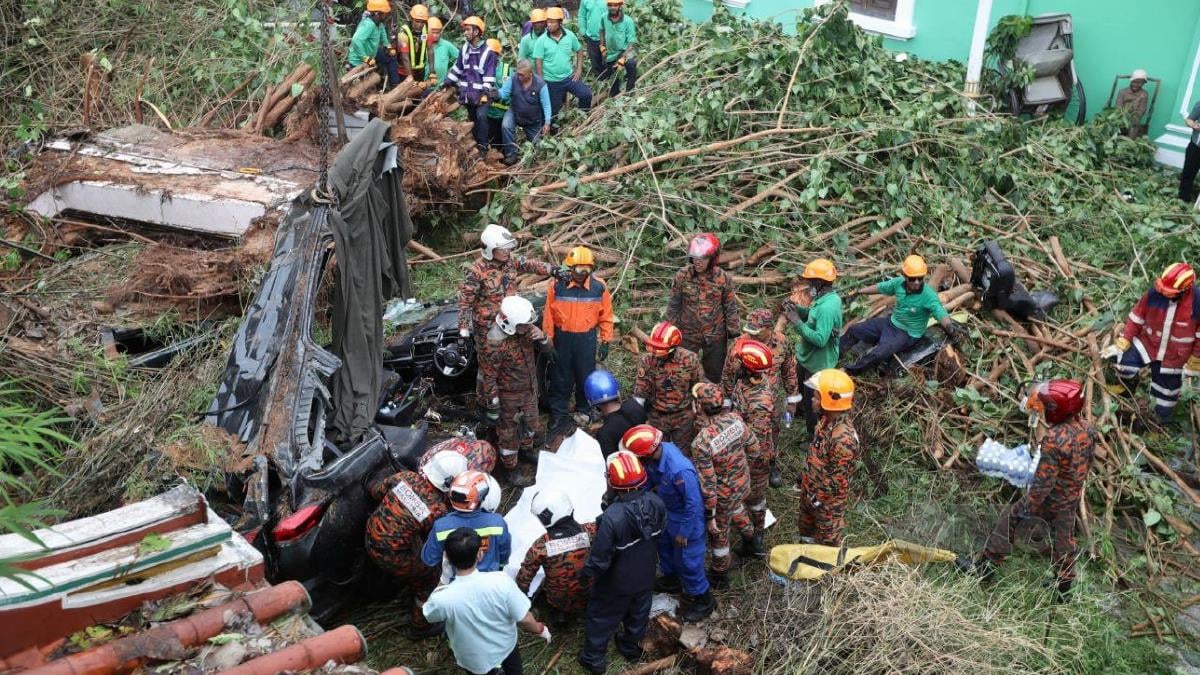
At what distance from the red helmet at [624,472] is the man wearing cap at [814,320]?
104 inches

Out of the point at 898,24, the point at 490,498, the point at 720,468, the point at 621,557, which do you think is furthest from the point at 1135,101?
the point at 490,498

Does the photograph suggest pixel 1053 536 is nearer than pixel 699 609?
No

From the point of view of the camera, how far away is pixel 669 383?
726 centimetres

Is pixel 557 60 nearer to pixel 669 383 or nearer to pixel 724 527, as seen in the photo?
pixel 669 383

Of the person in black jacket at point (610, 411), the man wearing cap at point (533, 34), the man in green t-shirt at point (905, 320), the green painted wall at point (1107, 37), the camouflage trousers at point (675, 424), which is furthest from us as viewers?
the green painted wall at point (1107, 37)

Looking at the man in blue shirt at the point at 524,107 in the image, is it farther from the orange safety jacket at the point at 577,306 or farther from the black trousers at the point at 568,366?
the black trousers at the point at 568,366

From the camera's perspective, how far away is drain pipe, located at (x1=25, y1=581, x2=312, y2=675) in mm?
3375

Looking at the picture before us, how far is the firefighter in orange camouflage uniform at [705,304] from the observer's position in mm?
7945

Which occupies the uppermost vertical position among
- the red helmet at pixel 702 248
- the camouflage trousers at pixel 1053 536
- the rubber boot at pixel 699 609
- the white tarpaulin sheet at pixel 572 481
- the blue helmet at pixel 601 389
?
the red helmet at pixel 702 248

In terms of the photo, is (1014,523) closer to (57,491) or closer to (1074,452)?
(1074,452)

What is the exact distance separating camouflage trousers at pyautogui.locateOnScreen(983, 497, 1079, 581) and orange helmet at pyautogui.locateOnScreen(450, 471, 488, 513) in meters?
3.61

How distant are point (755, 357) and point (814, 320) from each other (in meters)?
1.22

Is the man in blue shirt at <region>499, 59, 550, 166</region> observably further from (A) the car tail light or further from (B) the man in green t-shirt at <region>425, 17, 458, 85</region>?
(A) the car tail light

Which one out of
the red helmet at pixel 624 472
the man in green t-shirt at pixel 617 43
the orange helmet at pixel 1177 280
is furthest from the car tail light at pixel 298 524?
the man in green t-shirt at pixel 617 43
